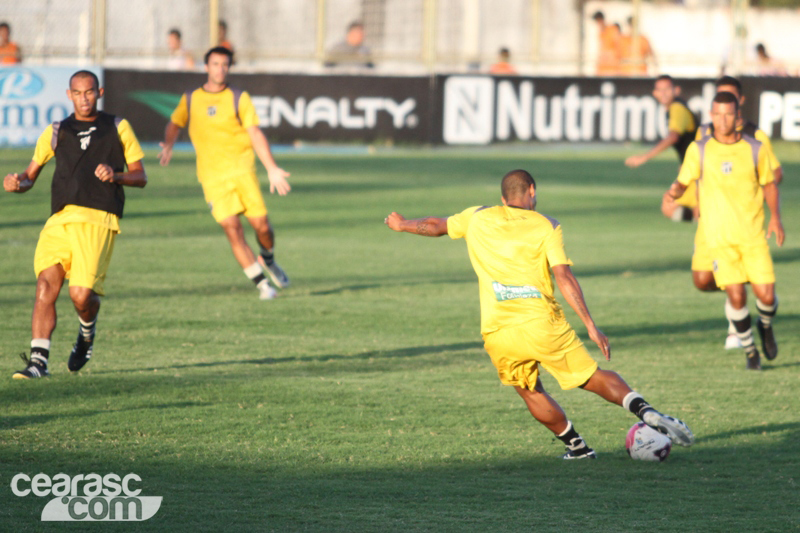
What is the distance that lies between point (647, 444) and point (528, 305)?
1.03 metres

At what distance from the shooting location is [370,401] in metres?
7.38

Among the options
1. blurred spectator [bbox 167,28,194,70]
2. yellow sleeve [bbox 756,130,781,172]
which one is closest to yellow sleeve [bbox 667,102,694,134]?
yellow sleeve [bbox 756,130,781,172]

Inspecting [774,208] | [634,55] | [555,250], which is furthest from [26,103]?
[555,250]

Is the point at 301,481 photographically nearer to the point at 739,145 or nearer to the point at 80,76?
the point at 80,76

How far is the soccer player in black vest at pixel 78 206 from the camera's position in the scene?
292 inches

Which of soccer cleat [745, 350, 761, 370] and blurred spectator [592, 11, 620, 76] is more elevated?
blurred spectator [592, 11, 620, 76]

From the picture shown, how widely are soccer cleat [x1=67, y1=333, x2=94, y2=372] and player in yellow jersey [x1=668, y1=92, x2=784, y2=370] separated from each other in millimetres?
4362

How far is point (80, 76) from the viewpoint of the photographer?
732 cm

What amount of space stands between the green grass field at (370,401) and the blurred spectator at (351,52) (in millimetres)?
10371

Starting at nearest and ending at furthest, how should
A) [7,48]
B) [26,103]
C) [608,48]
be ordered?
[26,103]
[7,48]
[608,48]

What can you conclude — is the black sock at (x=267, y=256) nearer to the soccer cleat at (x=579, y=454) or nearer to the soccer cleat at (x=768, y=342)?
the soccer cleat at (x=768, y=342)

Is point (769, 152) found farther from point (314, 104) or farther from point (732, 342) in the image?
point (314, 104)

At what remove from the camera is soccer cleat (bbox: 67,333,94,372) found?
7.70m

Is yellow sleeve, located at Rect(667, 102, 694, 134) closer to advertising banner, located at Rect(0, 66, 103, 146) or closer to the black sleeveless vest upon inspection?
the black sleeveless vest
